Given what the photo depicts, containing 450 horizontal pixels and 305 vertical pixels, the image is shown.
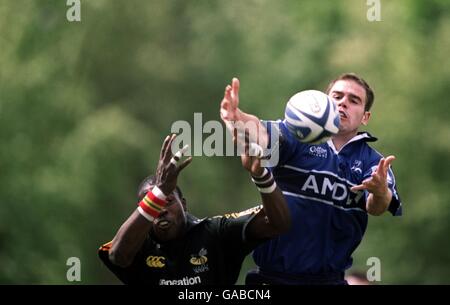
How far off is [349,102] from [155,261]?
6.86ft

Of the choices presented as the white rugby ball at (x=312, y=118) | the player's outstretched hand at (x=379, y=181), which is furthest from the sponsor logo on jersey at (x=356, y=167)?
the white rugby ball at (x=312, y=118)

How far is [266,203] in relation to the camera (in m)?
8.63

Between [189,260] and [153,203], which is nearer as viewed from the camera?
[153,203]

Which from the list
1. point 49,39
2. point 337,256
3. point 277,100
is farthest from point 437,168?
point 337,256

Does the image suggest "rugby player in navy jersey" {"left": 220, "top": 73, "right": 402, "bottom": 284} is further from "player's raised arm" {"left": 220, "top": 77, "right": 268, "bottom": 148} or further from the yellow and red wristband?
the yellow and red wristband

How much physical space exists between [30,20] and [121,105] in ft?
7.82

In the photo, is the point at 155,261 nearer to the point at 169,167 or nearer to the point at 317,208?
the point at 169,167

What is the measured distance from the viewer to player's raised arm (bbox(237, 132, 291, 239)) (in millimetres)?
8500

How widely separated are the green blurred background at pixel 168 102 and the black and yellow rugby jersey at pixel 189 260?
10.6 m

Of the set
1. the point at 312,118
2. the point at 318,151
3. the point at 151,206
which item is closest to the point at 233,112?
the point at 312,118

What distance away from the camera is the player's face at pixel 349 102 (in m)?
9.69

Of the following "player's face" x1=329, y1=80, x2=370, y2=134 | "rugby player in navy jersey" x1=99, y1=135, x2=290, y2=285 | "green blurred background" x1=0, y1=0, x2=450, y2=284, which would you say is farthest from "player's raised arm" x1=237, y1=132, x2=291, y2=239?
"green blurred background" x1=0, y1=0, x2=450, y2=284

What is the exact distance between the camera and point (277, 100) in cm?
2203

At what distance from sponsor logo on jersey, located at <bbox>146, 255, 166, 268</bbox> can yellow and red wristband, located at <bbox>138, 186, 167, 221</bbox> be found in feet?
2.35
